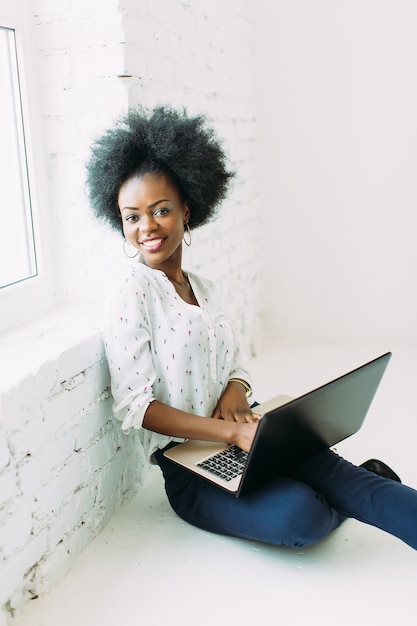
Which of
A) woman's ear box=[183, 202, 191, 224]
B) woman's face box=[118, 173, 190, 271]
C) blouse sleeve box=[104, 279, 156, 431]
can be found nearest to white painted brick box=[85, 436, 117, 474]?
blouse sleeve box=[104, 279, 156, 431]

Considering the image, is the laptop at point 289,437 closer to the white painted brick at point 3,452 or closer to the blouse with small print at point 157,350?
the blouse with small print at point 157,350

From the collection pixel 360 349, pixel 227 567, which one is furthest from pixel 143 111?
pixel 360 349

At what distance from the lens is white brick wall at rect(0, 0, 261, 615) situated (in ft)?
4.63

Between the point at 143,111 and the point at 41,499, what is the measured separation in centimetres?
95

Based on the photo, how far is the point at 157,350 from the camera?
164cm

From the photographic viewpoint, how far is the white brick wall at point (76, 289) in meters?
Answer: 1.41

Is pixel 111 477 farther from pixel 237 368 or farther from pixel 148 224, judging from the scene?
pixel 148 224

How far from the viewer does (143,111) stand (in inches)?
71.0

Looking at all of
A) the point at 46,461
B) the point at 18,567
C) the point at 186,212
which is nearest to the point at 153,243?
the point at 186,212

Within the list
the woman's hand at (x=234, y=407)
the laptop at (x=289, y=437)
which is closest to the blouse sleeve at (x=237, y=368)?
the woman's hand at (x=234, y=407)

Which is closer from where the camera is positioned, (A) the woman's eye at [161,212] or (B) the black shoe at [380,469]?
(A) the woman's eye at [161,212]

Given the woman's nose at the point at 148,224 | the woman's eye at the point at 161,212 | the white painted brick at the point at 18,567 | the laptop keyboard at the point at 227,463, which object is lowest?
the white painted brick at the point at 18,567

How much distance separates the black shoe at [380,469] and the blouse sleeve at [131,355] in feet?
2.07

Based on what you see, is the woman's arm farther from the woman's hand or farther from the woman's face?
the woman's face
